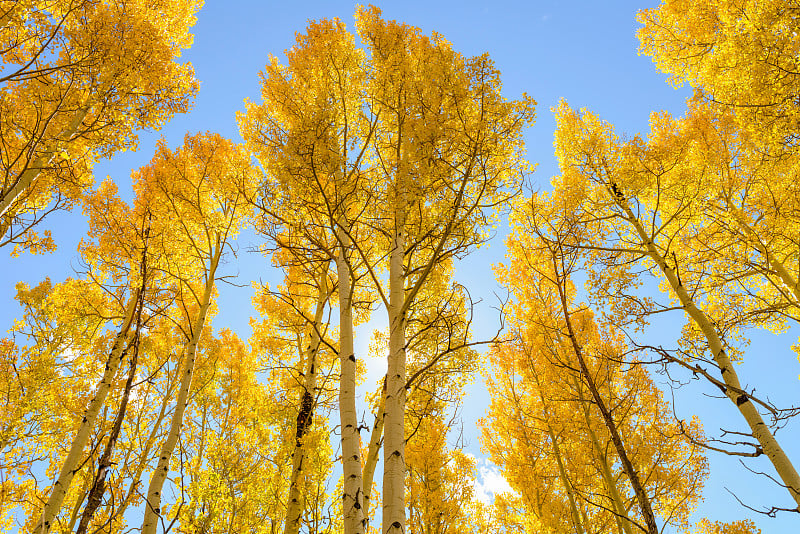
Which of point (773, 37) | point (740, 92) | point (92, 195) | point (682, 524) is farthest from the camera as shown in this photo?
point (682, 524)

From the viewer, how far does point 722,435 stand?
316 cm

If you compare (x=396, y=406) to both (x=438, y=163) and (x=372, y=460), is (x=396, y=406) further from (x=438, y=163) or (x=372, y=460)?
(x=438, y=163)

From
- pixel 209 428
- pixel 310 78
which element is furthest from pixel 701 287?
pixel 209 428

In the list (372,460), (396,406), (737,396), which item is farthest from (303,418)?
(737,396)

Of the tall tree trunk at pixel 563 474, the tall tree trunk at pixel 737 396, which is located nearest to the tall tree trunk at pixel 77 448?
the tall tree trunk at pixel 563 474

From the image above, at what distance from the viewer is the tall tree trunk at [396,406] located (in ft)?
10.4

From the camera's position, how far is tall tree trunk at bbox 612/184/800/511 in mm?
4637

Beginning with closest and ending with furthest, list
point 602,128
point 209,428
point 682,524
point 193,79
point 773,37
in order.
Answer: point 773,37 < point 193,79 < point 602,128 < point 682,524 < point 209,428

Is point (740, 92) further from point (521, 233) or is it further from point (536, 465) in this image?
point (536, 465)

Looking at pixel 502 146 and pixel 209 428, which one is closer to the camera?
pixel 502 146

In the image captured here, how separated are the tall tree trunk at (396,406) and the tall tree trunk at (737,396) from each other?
2.85 metres

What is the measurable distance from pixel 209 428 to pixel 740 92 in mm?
11836

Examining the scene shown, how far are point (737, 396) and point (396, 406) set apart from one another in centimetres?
428

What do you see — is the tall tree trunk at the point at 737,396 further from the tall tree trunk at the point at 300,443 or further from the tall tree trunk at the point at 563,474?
the tall tree trunk at the point at 300,443
